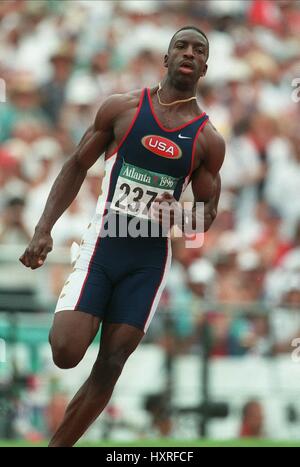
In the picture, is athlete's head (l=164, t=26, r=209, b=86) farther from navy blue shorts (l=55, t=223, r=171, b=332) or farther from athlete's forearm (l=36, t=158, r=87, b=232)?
navy blue shorts (l=55, t=223, r=171, b=332)

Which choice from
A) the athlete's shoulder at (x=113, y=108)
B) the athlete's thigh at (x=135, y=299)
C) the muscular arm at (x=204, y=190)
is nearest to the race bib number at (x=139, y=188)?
the muscular arm at (x=204, y=190)

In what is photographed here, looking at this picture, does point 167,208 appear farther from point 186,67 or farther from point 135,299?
point 186,67

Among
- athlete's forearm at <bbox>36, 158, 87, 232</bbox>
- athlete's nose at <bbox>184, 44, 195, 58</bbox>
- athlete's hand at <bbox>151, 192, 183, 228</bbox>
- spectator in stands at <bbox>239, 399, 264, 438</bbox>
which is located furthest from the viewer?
spectator in stands at <bbox>239, 399, 264, 438</bbox>

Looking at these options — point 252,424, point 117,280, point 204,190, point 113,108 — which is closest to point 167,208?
point 204,190

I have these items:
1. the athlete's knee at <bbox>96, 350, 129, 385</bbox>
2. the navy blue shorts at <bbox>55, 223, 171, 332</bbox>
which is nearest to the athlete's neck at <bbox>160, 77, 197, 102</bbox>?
the navy blue shorts at <bbox>55, 223, 171, 332</bbox>

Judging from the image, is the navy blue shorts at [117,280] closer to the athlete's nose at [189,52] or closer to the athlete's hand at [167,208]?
the athlete's hand at [167,208]

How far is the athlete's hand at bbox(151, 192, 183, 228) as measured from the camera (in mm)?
7555

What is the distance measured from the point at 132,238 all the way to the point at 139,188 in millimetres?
337

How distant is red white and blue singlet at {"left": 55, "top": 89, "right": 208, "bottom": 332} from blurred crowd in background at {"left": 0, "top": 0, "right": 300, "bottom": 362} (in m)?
3.83

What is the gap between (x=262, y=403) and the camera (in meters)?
11.7

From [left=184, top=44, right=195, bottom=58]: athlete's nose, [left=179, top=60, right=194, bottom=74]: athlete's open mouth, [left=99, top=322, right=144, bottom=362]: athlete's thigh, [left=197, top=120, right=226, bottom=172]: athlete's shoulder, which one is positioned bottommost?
[left=99, top=322, right=144, bottom=362]: athlete's thigh
